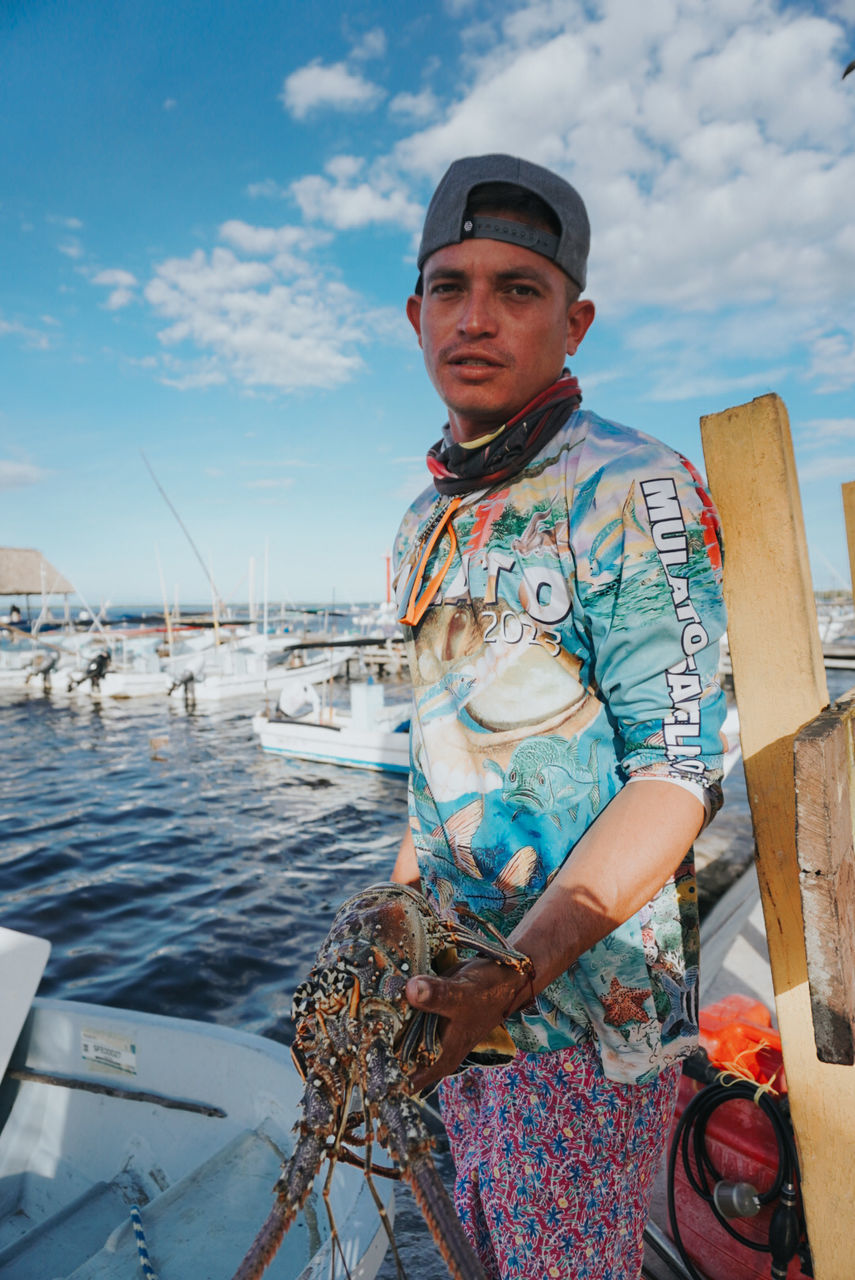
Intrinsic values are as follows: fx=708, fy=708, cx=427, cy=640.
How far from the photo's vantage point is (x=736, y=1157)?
2746 millimetres

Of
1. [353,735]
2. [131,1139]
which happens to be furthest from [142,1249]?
[353,735]

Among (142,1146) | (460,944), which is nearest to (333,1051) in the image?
(460,944)

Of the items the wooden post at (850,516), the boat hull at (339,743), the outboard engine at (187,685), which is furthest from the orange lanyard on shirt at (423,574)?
the outboard engine at (187,685)

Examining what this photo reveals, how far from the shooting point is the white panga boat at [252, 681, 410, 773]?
18.8 m

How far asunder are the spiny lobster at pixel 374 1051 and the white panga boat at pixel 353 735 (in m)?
16.6

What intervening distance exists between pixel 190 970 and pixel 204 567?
24.0m

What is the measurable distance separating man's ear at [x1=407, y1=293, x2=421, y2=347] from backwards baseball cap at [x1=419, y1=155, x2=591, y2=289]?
34 centimetres

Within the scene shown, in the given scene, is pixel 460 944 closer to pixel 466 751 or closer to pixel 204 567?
pixel 466 751

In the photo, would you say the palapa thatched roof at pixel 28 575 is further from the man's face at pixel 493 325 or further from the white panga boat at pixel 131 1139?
the man's face at pixel 493 325

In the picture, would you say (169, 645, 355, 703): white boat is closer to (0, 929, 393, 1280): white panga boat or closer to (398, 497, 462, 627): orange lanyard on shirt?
(0, 929, 393, 1280): white panga boat

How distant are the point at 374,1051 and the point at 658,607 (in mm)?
982

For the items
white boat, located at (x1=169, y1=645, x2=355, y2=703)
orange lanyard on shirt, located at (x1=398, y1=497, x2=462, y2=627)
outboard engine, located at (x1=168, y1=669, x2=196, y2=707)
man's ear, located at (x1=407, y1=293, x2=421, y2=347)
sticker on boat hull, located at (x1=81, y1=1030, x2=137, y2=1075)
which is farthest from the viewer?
white boat, located at (x1=169, y1=645, x2=355, y2=703)

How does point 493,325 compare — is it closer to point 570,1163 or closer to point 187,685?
point 570,1163

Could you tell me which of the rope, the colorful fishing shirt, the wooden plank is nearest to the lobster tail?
the colorful fishing shirt
